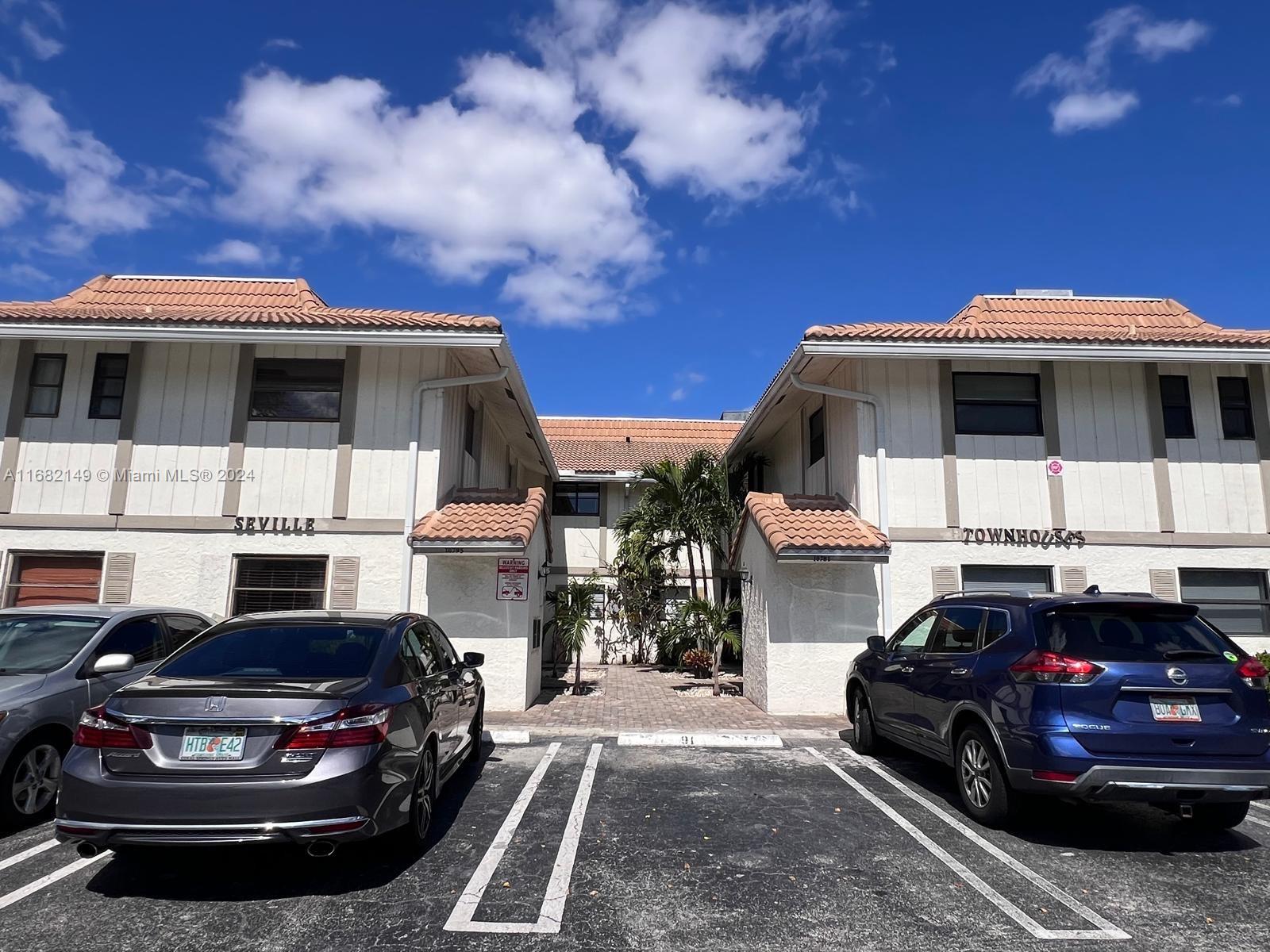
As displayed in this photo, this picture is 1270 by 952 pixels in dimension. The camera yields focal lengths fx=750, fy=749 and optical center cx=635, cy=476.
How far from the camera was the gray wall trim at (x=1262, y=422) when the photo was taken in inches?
436

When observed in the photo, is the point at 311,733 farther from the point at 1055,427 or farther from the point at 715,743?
the point at 1055,427

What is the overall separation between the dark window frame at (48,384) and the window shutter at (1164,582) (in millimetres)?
16006

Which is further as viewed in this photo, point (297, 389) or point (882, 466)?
point (297, 389)

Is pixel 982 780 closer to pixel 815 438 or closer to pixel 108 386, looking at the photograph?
pixel 815 438

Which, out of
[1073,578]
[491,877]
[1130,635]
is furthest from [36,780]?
[1073,578]

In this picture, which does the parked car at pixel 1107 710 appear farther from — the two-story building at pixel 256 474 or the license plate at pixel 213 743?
the two-story building at pixel 256 474

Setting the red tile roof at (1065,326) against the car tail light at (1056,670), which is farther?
the red tile roof at (1065,326)

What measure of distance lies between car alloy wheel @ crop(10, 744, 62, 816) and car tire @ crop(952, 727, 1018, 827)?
6520 millimetres

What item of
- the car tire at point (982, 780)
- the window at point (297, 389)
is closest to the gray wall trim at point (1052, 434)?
the car tire at point (982, 780)

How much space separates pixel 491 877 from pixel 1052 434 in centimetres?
1021

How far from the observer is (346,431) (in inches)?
426

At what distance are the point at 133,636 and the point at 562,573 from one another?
12040 mm

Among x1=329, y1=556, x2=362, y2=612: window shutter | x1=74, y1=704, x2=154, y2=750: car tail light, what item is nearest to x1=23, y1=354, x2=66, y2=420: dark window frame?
x1=329, y1=556, x2=362, y2=612: window shutter

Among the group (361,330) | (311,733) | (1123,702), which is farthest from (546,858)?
(361,330)
